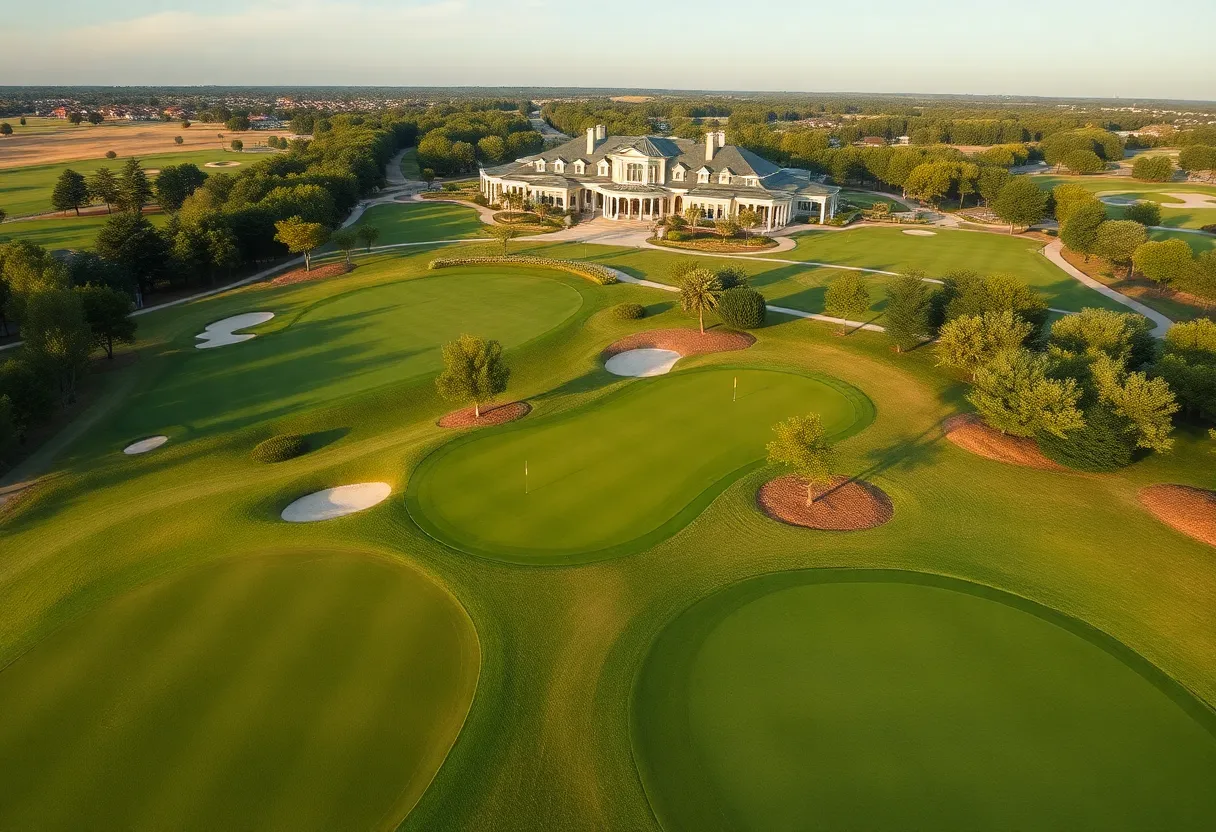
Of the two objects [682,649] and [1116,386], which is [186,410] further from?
[1116,386]

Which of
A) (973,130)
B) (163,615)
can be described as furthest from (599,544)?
(973,130)

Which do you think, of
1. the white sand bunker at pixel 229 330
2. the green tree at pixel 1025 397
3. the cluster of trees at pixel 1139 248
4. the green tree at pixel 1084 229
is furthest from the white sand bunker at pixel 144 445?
the green tree at pixel 1084 229

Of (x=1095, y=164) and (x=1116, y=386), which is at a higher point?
(x=1095, y=164)

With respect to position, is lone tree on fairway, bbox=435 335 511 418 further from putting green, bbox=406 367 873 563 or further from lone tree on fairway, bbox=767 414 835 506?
lone tree on fairway, bbox=767 414 835 506

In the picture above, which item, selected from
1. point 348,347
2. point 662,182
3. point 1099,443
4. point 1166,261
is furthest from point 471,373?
point 662,182

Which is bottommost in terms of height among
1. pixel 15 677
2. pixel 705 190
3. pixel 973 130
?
pixel 15 677

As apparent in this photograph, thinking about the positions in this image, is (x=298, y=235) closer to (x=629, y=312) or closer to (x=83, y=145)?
(x=629, y=312)
